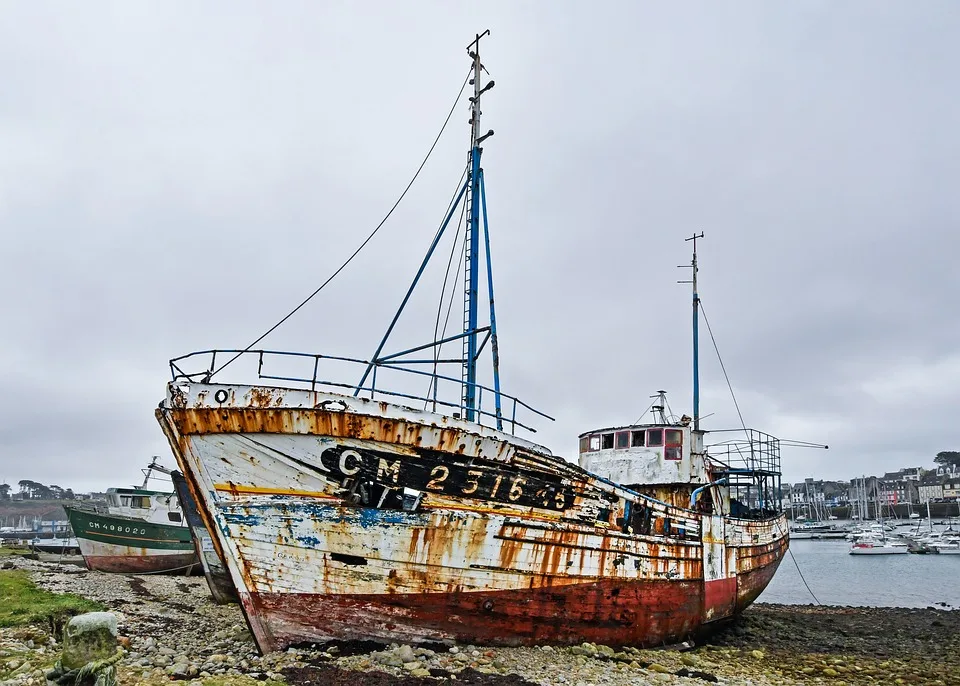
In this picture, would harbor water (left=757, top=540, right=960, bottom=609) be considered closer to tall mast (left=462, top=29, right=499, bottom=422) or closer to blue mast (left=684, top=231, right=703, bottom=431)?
blue mast (left=684, top=231, right=703, bottom=431)

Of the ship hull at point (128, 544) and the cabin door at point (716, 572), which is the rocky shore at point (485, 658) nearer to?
the cabin door at point (716, 572)

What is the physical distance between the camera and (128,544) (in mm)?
27750

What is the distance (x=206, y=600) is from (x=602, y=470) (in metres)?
11.8

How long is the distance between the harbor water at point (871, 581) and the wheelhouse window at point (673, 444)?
21.1 m

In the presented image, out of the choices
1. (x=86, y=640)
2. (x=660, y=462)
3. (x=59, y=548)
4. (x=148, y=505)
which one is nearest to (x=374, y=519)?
(x=86, y=640)

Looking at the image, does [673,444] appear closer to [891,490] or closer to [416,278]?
[416,278]

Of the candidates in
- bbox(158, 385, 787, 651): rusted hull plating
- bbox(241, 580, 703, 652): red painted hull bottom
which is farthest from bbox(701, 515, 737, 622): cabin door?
bbox(158, 385, 787, 651): rusted hull plating

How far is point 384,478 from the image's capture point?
9.85m

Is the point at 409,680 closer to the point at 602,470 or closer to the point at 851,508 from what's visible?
the point at 602,470

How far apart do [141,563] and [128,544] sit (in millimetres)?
946

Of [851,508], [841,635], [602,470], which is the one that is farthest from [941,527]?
[602,470]

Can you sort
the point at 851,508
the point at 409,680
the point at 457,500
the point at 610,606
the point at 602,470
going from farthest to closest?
the point at 851,508, the point at 602,470, the point at 610,606, the point at 457,500, the point at 409,680

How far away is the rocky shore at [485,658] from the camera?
9.02 meters

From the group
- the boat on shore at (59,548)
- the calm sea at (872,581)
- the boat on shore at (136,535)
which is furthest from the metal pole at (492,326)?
the boat on shore at (59,548)
